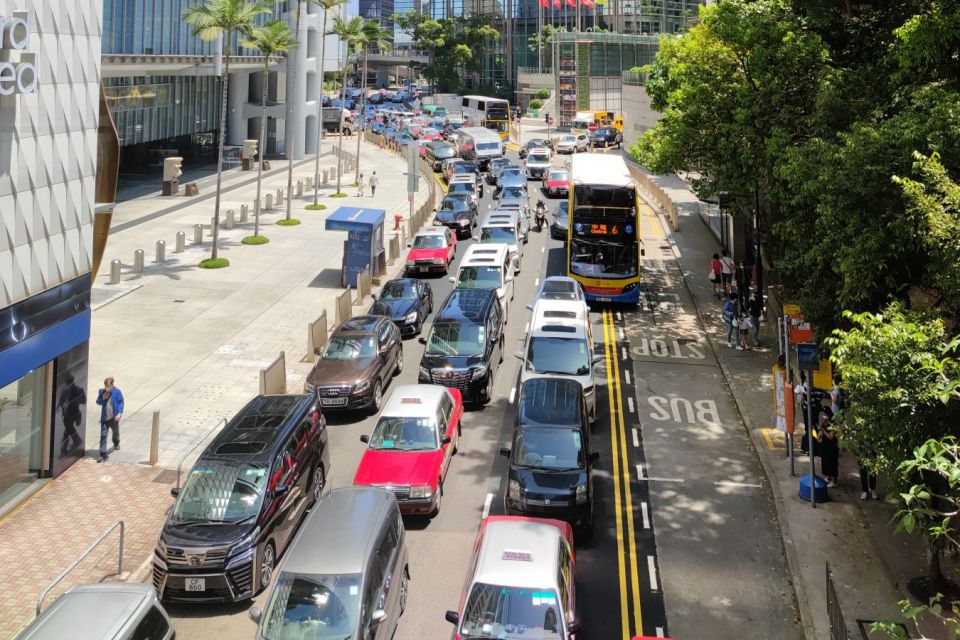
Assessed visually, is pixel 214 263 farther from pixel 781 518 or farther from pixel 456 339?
pixel 781 518

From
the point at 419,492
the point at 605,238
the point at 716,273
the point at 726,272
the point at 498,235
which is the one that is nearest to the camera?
the point at 419,492

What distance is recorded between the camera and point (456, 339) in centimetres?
2125

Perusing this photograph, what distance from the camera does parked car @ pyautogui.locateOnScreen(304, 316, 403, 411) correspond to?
770 inches

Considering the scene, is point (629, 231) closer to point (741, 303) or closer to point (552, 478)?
point (741, 303)

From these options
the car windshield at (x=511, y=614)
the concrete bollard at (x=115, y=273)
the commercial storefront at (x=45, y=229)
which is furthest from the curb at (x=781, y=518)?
the concrete bollard at (x=115, y=273)

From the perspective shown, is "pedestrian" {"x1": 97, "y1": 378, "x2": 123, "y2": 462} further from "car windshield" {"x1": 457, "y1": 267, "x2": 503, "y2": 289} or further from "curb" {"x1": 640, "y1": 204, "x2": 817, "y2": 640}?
"curb" {"x1": 640, "y1": 204, "x2": 817, "y2": 640}

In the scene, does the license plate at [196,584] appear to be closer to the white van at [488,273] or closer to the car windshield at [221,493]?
the car windshield at [221,493]

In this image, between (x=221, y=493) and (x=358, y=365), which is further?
(x=358, y=365)

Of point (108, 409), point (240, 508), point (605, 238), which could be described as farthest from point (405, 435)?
point (605, 238)

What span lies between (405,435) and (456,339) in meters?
5.44

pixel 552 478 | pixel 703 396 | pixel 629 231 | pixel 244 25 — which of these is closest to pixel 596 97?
pixel 244 25

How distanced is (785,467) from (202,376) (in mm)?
13742

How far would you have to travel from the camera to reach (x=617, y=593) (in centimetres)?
1320

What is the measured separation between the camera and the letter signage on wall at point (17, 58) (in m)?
14.0
